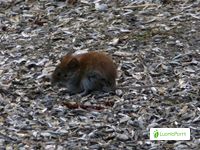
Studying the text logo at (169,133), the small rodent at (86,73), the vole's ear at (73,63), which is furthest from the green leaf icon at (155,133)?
the vole's ear at (73,63)

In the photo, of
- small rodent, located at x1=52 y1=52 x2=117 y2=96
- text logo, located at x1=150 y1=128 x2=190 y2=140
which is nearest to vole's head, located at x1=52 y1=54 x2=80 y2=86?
small rodent, located at x1=52 y1=52 x2=117 y2=96

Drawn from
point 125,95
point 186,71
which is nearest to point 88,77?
point 125,95

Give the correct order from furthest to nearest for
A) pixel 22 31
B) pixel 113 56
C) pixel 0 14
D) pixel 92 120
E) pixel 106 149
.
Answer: pixel 0 14, pixel 22 31, pixel 113 56, pixel 92 120, pixel 106 149

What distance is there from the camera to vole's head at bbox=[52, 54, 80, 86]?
26.5 ft

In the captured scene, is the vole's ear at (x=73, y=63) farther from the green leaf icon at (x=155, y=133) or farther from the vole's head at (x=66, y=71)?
the green leaf icon at (x=155, y=133)

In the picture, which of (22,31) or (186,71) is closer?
(186,71)

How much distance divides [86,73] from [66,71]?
8.8 inches

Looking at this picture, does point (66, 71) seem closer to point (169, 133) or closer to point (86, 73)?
point (86, 73)

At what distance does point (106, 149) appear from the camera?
662 centimetres

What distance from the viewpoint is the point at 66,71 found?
8.14m

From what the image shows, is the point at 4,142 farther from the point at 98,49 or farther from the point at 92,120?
the point at 98,49

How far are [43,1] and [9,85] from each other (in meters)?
2.65

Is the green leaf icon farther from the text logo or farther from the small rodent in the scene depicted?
the small rodent

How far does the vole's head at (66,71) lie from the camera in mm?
8086
